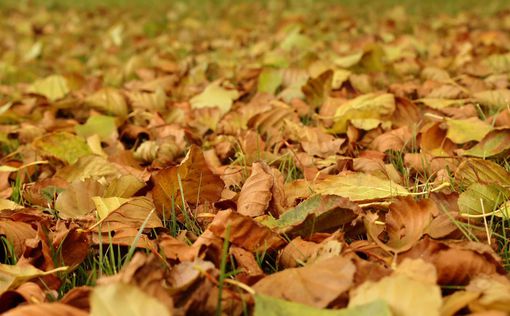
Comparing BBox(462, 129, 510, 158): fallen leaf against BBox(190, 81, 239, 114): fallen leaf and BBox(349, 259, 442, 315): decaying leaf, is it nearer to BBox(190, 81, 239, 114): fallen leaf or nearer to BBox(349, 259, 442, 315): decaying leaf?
BBox(349, 259, 442, 315): decaying leaf

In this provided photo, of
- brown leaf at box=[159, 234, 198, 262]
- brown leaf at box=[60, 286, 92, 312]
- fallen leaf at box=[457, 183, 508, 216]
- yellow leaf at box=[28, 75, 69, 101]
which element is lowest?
yellow leaf at box=[28, 75, 69, 101]

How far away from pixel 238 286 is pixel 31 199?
0.64 metres

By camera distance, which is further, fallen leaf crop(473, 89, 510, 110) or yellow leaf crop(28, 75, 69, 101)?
yellow leaf crop(28, 75, 69, 101)

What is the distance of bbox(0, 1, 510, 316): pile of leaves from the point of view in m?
0.89

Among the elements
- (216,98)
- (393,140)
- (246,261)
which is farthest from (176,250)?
(216,98)

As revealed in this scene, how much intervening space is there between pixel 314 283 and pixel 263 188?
1.17 feet

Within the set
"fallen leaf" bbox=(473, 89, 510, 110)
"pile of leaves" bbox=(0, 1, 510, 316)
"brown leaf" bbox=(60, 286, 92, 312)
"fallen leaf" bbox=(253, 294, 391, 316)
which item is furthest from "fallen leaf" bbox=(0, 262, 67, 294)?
"fallen leaf" bbox=(473, 89, 510, 110)

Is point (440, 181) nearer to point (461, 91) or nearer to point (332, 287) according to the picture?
point (332, 287)

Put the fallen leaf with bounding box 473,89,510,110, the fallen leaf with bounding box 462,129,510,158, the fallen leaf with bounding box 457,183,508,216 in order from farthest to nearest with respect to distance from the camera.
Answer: the fallen leaf with bounding box 473,89,510,110 → the fallen leaf with bounding box 462,129,510,158 → the fallen leaf with bounding box 457,183,508,216

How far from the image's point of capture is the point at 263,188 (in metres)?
1.24

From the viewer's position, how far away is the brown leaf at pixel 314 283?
88 cm

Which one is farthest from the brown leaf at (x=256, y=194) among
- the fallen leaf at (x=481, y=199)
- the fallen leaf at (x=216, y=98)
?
the fallen leaf at (x=216, y=98)

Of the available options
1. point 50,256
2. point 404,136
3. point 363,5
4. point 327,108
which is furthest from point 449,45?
point 50,256

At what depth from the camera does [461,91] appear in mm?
1982
